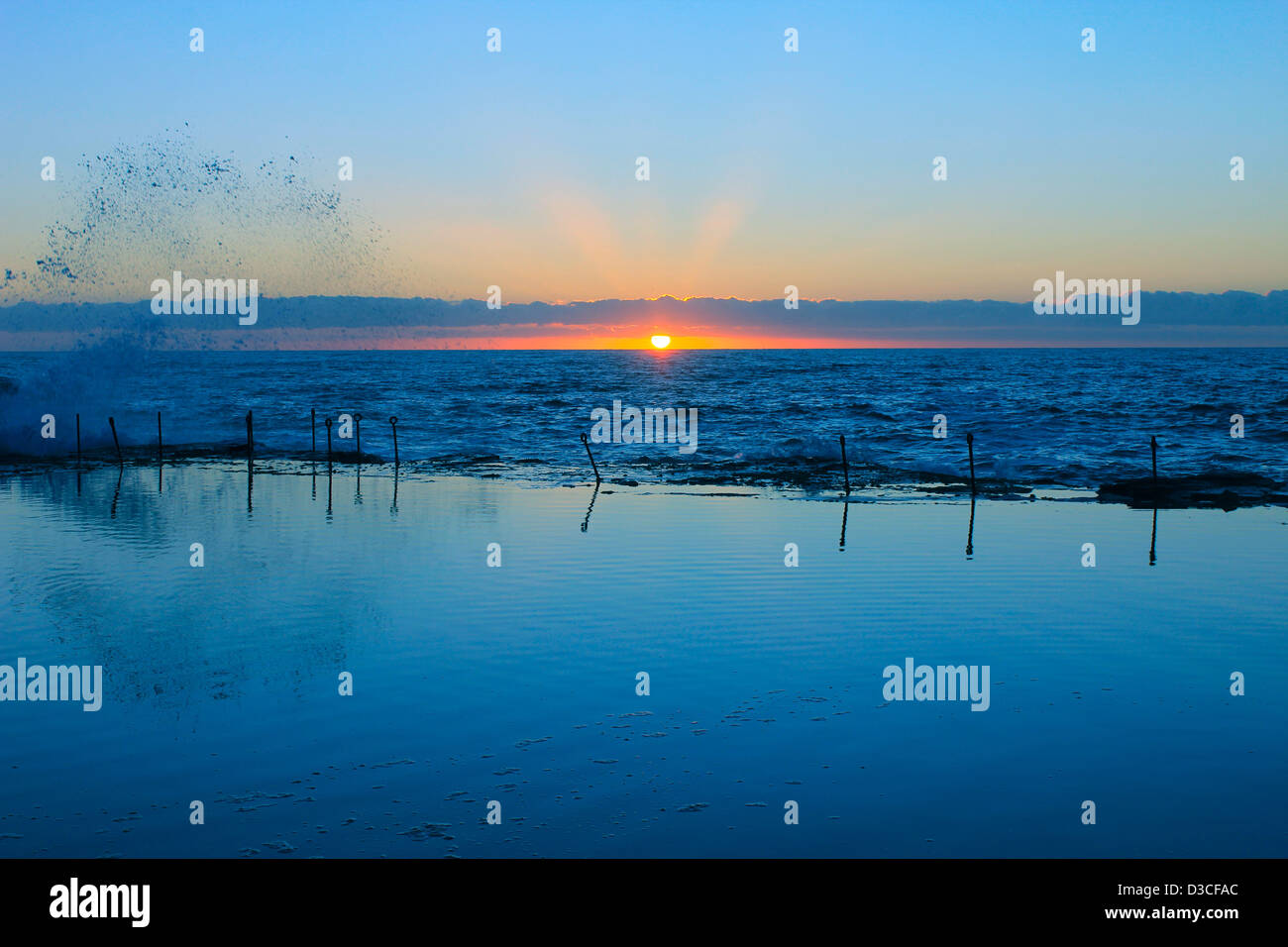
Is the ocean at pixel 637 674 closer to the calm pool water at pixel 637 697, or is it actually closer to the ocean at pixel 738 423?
the calm pool water at pixel 637 697

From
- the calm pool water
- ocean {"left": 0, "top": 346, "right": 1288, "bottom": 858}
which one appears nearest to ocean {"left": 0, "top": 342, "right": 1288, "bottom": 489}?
ocean {"left": 0, "top": 346, "right": 1288, "bottom": 858}

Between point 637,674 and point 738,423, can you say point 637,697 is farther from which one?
point 738,423

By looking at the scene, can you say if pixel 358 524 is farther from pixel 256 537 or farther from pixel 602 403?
pixel 602 403

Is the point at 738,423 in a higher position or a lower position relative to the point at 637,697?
higher

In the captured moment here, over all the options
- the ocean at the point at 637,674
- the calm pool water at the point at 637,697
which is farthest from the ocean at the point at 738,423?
the calm pool water at the point at 637,697

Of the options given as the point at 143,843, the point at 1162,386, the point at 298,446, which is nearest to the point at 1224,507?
the point at 143,843

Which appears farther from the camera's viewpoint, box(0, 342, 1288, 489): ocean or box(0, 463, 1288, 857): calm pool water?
box(0, 342, 1288, 489): ocean

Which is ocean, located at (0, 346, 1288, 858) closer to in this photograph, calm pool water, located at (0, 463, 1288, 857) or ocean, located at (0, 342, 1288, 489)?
calm pool water, located at (0, 463, 1288, 857)

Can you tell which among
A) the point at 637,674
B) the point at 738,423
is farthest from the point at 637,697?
the point at 738,423

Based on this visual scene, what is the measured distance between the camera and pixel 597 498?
93.8ft

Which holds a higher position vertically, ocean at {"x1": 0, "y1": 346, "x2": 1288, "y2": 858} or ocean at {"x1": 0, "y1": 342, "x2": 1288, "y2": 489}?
ocean at {"x1": 0, "y1": 342, "x2": 1288, "y2": 489}

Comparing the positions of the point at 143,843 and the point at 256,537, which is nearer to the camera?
the point at 143,843

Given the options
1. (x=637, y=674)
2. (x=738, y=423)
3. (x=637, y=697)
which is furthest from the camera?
(x=738, y=423)
